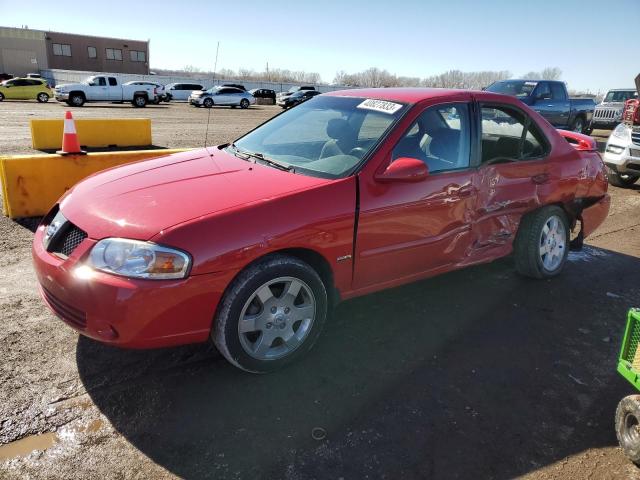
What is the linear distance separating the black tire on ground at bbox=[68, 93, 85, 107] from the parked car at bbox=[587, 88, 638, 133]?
25.7 meters

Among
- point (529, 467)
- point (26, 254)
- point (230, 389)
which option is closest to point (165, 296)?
point (230, 389)

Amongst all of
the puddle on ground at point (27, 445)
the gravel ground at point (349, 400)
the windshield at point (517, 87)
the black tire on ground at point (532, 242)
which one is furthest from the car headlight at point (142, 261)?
the windshield at point (517, 87)

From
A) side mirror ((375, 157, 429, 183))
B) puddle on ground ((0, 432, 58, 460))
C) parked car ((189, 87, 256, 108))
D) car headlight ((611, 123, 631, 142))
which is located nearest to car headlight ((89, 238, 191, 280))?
puddle on ground ((0, 432, 58, 460))

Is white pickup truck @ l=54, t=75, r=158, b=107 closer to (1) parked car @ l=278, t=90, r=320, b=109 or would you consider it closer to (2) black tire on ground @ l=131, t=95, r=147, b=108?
(2) black tire on ground @ l=131, t=95, r=147, b=108

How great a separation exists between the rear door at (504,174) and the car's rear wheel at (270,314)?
160 cm

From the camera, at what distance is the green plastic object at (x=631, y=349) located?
2493mm

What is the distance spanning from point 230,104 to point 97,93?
28.9ft

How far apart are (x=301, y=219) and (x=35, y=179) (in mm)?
4218

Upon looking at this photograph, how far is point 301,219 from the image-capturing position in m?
2.88

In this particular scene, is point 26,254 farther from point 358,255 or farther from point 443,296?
point 443,296

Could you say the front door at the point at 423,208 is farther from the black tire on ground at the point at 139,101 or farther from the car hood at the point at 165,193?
the black tire on ground at the point at 139,101

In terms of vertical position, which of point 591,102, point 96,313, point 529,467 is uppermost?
point 591,102

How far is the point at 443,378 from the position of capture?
10.0ft

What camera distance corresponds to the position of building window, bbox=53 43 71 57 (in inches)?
2815
